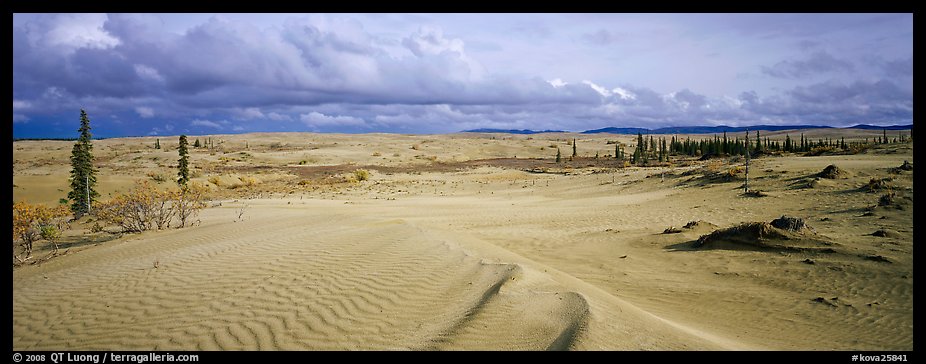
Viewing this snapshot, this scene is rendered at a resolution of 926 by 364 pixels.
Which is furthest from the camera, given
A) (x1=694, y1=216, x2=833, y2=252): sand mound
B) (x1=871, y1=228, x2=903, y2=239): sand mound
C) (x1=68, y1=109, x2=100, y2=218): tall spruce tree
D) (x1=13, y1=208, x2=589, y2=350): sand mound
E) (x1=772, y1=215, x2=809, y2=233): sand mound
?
(x1=68, y1=109, x2=100, y2=218): tall spruce tree

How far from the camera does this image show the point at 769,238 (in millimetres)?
11203

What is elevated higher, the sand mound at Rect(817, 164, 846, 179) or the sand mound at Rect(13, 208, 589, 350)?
the sand mound at Rect(817, 164, 846, 179)

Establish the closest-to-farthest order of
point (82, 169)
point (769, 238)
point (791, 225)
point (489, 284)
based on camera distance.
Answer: point (489, 284), point (769, 238), point (791, 225), point (82, 169)

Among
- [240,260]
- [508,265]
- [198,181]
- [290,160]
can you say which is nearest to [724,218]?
[508,265]

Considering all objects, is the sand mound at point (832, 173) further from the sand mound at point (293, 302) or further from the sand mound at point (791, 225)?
the sand mound at point (293, 302)

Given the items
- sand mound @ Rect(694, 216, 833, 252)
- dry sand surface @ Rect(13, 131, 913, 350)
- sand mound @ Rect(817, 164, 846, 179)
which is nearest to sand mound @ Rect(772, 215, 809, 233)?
sand mound @ Rect(694, 216, 833, 252)

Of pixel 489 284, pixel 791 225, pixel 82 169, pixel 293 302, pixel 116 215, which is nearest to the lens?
pixel 293 302

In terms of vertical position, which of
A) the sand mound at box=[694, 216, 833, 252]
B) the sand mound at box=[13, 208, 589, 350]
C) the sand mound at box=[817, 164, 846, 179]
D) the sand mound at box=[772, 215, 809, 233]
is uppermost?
the sand mound at box=[817, 164, 846, 179]

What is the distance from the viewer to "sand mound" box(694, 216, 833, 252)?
35.2ft

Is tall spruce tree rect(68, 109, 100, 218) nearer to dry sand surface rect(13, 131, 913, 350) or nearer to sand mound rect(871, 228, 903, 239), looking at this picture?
dry sand surface rect(13, 131, 913, 350)

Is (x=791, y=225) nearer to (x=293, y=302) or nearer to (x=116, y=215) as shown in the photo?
(x=293, y=302)

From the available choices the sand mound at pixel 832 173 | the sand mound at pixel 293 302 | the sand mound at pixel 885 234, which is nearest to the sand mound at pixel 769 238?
the sand mound at pixel 885 234

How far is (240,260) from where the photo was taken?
10227 mm

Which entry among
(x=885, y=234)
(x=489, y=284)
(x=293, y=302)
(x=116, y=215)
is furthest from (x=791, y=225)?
(x=116, y=215)
